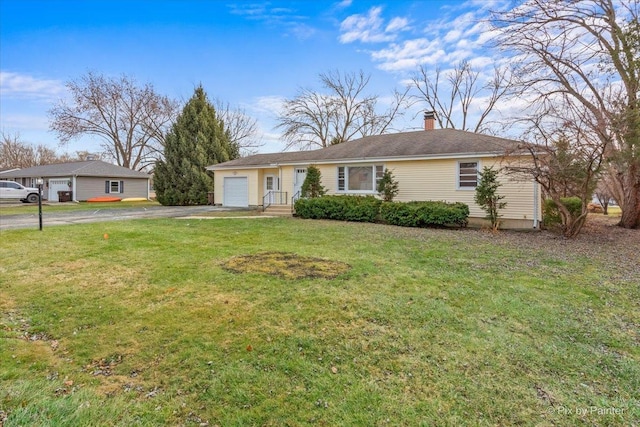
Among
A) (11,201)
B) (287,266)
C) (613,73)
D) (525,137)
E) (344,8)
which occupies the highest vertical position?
(344,8)

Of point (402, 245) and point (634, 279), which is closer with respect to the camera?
point (634, 279)

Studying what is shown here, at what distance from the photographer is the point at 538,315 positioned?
165 inches

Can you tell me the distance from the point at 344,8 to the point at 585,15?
8.91 m

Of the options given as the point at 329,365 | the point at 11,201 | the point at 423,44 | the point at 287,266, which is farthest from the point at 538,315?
the point at 11,201

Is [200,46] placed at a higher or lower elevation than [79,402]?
higher

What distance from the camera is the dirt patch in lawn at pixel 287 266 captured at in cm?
569

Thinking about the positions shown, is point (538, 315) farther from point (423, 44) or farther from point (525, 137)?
point (423, 44)

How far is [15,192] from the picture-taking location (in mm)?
24234

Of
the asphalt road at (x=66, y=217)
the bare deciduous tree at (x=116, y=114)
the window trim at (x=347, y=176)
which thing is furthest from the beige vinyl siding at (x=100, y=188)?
the window trim at (x=347, y=176)

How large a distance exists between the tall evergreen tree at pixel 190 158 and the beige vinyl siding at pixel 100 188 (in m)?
7.50

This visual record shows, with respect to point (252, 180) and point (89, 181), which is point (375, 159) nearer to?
point (252, 180)

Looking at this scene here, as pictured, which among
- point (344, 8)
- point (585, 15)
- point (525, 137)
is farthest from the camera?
point (344, 8)

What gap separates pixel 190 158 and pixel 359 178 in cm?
1389

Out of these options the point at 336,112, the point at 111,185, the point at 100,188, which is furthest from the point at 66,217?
the point at 336,112
